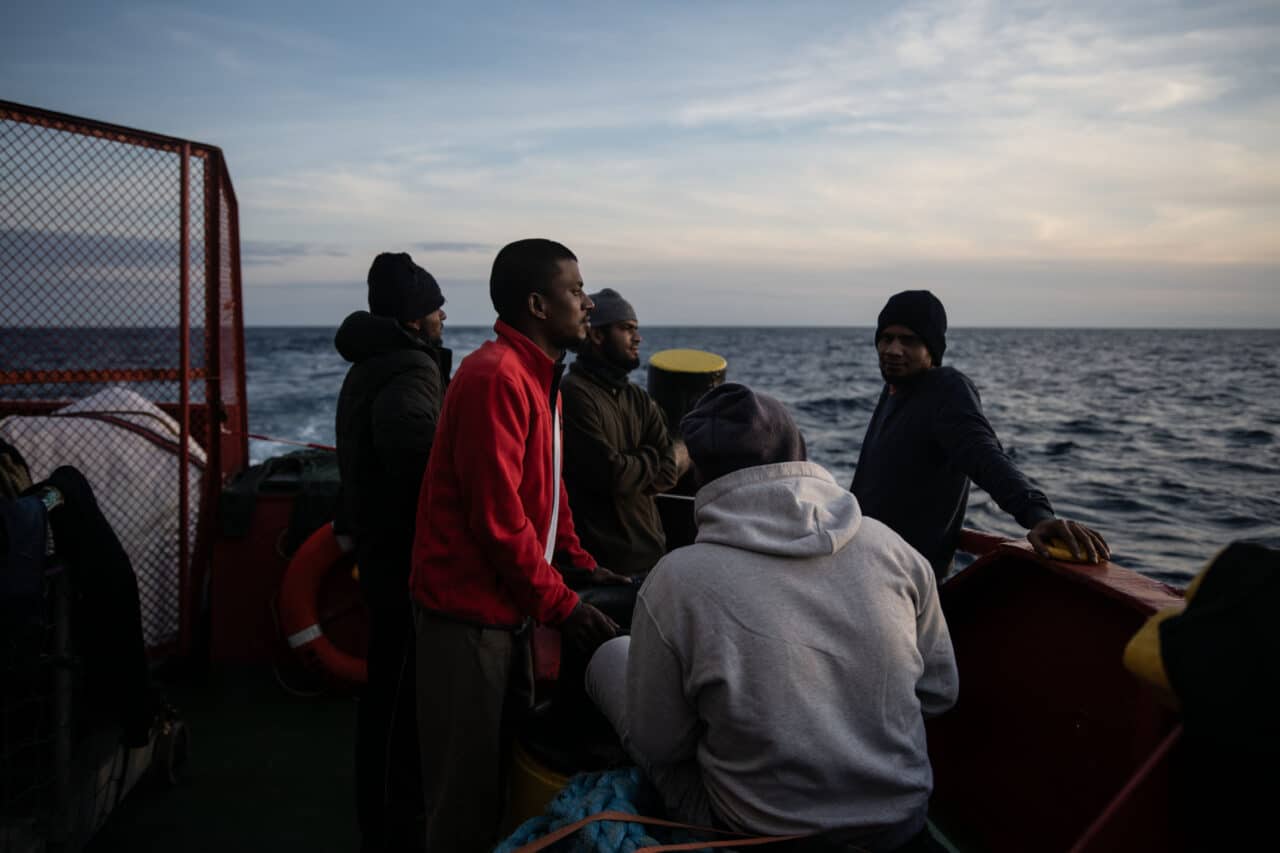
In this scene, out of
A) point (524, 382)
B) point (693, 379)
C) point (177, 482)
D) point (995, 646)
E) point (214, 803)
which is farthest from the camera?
point (693, 379)

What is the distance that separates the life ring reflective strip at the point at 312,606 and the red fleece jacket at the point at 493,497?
2346mm

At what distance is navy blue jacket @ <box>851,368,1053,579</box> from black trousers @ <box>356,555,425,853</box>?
181 cm

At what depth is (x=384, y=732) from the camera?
3.21 metres

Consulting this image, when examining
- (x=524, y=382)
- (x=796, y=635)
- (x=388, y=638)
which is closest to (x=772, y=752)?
(x=796, y=635)

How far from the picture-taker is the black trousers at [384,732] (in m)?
3.14

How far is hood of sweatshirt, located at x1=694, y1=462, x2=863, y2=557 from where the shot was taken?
5.63 ft

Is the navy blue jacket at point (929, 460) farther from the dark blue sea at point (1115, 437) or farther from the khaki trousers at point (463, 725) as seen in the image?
the dark blue sea at point (1115, 437)

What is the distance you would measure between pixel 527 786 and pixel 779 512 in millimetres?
1241

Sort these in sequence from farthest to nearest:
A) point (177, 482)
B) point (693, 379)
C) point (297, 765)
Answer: point (693, 379) → point (177, 482) → point (297, 765)

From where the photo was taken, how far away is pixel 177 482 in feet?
16.5

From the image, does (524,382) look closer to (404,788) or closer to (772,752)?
(772,752)

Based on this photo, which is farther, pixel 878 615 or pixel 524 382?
pixel 524 382

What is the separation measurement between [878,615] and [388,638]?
2052mm

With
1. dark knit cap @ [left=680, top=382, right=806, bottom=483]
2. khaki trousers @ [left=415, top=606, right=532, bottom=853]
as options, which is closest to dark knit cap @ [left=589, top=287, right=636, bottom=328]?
khaki trousers @ [left=415, top=606, right=532, bottom=853]
